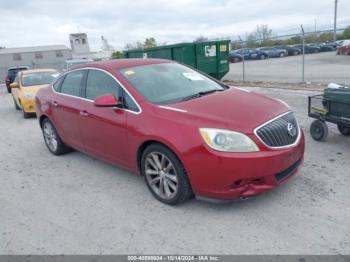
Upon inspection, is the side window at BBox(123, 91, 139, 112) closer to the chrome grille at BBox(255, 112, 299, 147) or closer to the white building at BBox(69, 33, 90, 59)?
the chrome grille at BBox(255, 112, 299, 147)

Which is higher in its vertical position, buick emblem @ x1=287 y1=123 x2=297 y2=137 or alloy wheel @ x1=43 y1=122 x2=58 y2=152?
buick emblem @ x1=287 y1=123 x2=297 y2=137

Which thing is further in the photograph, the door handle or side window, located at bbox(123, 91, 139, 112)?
the door handle

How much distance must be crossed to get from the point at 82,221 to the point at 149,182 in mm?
856

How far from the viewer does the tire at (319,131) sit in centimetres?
530

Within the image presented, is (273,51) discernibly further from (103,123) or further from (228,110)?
(228,110)

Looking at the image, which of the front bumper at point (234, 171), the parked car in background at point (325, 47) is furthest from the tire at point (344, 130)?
the parked car in background at point (325, 47)

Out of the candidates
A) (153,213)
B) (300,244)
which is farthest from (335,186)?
(153,213)

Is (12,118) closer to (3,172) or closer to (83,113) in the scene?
(3,172)

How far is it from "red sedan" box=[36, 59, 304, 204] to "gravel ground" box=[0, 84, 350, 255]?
273mm

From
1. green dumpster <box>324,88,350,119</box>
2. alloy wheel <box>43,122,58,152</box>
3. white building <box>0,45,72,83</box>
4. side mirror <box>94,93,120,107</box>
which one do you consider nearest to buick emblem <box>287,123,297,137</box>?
green dumpster <box>324,88,350,119</box>

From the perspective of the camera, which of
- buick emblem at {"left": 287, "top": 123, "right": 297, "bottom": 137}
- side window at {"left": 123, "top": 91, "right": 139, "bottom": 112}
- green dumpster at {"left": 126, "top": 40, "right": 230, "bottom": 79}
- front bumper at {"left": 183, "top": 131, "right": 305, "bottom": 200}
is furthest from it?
green dumpster at {"left": 126, "top": 40, "right": 230, "bottom": 79}

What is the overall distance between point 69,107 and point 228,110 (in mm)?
2577

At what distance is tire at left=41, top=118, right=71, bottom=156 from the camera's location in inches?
220

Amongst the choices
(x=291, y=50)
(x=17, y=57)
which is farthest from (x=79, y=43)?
(x=291, y=50)
